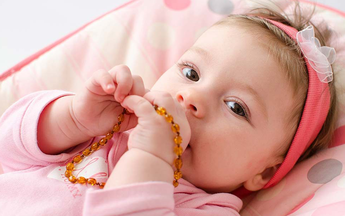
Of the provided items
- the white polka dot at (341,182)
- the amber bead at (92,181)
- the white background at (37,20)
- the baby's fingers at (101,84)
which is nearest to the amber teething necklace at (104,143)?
the amber bead at (92,181)

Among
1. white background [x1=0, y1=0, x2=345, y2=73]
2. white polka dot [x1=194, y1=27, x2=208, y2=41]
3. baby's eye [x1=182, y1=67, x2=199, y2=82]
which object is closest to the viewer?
baby's eye [x1=182, y1=67, x2=199, y2=82]

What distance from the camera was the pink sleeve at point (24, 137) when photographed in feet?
3.71

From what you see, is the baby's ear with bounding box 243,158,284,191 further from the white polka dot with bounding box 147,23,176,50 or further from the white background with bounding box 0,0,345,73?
the white background with bounding box 0,0,345,73

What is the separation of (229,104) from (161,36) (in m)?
0.62

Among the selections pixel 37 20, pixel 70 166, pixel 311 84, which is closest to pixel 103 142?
pixel 70 166

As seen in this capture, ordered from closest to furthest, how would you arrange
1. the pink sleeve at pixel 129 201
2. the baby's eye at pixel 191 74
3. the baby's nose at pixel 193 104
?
1. the pink sleeve at pixel 129 201
2. the baby's nose at pixel 193 104
3. the baby's eye at pixel 191 74

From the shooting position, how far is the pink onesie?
1.05 m

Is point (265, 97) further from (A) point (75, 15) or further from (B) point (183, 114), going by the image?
(A) point (75, 15)

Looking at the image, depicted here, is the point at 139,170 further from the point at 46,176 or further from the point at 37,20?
the point at 37,20

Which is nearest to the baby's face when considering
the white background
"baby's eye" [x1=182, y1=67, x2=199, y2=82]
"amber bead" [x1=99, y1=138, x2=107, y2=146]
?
"baby's eye" [x1=182, y1=67, x2=199, y2=82]

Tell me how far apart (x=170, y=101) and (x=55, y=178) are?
0.38 m

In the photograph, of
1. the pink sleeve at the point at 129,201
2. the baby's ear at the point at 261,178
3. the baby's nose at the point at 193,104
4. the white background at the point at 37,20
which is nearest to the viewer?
the pink sleeve at the point at 129,201

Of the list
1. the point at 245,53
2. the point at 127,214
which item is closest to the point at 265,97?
the point at 245,53

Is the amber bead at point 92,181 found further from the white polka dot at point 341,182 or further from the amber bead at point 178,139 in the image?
the white polka dot at point 341,182
